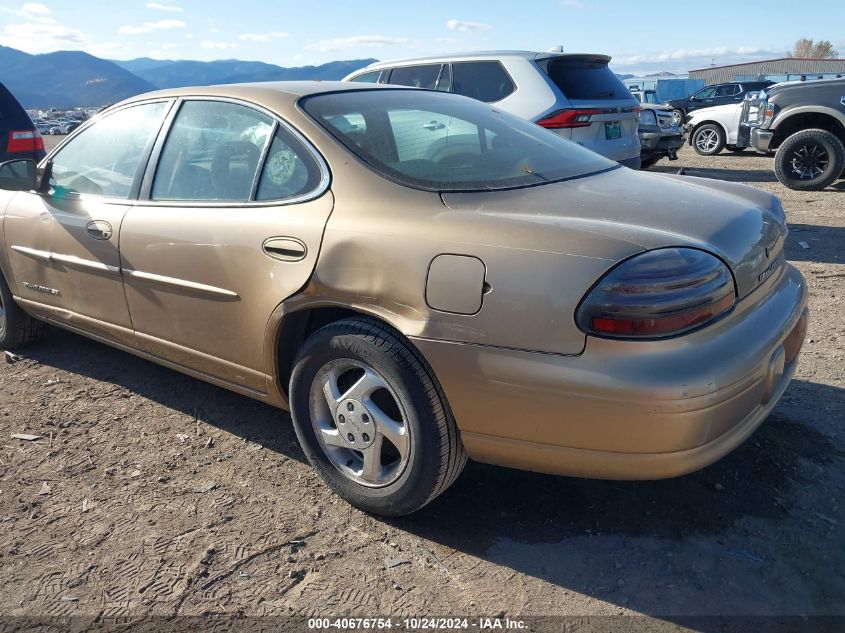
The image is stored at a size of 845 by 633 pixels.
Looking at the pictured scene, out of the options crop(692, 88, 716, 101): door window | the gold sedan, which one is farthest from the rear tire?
crop(692, 88, 716, 101): door window

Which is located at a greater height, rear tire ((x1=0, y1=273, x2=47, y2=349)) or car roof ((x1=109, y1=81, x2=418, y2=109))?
car roof ((x1=109, y1=81, x2=418, y2=109))

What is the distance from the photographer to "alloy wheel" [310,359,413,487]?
2.38 m

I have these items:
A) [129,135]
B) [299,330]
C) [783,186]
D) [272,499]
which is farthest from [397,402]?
[783,186]

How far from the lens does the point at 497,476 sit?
278 centimetres

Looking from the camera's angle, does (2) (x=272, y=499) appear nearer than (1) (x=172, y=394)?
Yes

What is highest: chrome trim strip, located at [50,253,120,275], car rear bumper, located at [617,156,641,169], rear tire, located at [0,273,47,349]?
chrome trim strip, located at [50,253,120,275]

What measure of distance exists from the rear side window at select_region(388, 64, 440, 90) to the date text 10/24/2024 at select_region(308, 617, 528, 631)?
6.66 metres

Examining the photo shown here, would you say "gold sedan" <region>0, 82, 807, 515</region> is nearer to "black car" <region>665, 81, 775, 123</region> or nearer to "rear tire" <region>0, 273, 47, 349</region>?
"rear tire" <region>0, 273, 47, 349</region>

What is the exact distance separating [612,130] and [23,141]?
229 inches

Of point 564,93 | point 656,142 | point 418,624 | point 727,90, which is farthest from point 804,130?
point 727,90

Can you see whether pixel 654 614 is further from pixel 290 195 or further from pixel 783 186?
pixel 783 186

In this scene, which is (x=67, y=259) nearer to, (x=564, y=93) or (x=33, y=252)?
(x=33, y=252)

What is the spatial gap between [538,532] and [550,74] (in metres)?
5.35

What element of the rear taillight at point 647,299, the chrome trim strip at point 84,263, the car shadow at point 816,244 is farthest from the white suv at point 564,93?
the rear taillight at point 647,299
